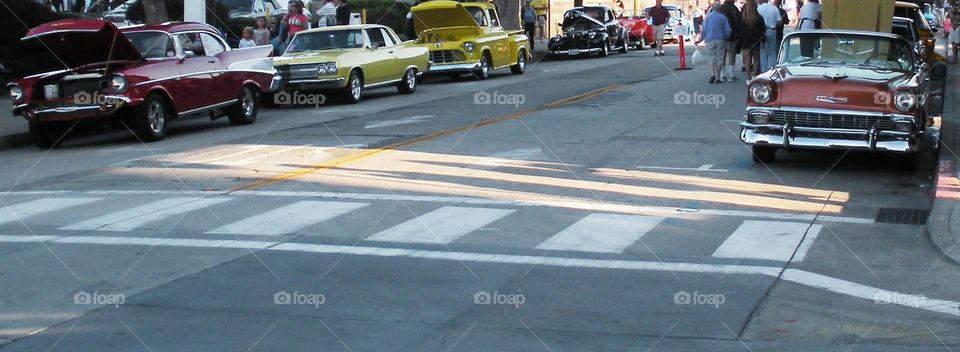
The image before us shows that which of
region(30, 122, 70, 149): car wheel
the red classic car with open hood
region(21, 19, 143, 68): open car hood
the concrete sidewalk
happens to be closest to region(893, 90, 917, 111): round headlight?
the red classic car with open hood

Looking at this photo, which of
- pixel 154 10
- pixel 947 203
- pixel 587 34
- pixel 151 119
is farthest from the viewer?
pixel 587 34

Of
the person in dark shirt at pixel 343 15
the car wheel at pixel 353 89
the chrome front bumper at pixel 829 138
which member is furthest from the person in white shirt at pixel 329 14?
the chrome front bumper at pixel 829 138

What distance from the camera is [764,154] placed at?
14820 mm

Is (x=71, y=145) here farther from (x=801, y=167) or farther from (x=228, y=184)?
(x=801, y=167)

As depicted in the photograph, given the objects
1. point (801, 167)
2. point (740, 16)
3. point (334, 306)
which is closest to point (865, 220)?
point (801, 167)

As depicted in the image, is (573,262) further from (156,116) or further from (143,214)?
(156,116)

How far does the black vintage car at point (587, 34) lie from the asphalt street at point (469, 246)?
19311 millimetres

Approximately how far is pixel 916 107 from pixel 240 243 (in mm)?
7876

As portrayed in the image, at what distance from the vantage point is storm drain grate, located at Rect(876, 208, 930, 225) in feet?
37.7

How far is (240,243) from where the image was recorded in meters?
10.2

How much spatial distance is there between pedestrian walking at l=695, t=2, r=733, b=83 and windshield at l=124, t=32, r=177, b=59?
11.4 meters

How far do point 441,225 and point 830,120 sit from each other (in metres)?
5.25

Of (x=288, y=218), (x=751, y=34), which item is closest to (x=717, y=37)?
(x=751, y=34)

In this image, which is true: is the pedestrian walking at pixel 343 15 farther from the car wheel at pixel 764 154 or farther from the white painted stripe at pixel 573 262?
the white painted stripe at pixel 573 262
